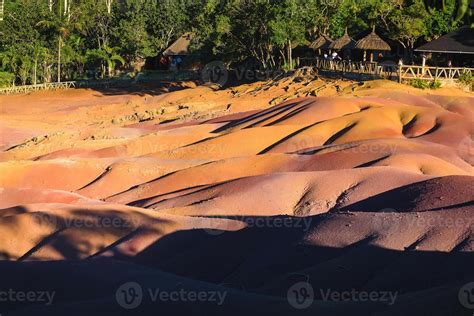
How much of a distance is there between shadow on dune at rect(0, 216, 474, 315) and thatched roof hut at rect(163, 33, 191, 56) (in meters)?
52.3

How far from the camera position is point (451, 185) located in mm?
17500

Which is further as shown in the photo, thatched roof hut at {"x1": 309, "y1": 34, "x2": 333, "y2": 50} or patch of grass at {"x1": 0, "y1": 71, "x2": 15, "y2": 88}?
patch of grass at {"x1": 0, "y1": 71, "x2": 15, "y2": 88}

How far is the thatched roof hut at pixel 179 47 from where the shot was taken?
66938mm

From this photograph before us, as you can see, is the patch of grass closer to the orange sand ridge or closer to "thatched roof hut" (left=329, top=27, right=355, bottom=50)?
the orange sand ridge

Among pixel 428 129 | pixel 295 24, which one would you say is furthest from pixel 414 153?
pixel 295 24

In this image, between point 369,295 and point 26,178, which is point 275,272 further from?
point 26,178

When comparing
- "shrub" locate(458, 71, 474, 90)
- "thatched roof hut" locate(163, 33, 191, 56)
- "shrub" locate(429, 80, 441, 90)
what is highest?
"thatched roof hut" locate(163, 33, 191, 56)

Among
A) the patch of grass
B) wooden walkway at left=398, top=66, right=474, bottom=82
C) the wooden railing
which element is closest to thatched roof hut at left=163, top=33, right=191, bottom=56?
the wooden railing

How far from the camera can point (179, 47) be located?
67.2 meters

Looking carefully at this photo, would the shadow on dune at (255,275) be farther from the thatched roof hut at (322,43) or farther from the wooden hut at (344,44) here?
the thatched roof hut at (322,43)

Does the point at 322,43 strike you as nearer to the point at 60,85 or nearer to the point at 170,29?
the point at 170,29

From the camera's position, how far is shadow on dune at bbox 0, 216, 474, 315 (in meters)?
10.5

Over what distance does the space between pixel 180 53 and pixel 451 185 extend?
5227cm

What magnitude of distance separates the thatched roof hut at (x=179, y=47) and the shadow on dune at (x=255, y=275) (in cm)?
5231
